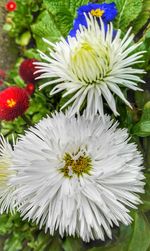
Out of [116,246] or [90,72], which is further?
[116,246]

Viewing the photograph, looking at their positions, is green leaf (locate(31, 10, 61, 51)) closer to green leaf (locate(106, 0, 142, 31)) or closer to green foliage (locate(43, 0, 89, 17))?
green foliage (locate(43, 0, 89, 17))

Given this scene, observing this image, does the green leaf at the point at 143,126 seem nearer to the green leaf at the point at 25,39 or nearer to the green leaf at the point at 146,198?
the green leaf at the point at 146,198

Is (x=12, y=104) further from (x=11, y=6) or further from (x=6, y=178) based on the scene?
(x=11, y=6)

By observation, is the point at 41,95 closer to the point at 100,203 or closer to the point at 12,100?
the point at 12,100

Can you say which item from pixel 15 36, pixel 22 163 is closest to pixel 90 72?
pixel 22 163

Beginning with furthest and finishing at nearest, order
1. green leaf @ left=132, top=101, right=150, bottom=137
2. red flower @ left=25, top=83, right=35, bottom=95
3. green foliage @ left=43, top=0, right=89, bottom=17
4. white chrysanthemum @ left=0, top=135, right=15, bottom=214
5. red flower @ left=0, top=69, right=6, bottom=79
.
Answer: red flower @ left=0, top=69, right=6, bottom=79 → red flower @ left=25, top=83, right=35, bottom=95 → green foliage @ left=43, top=0, right=89, bottom=17 → green leaf @ left=132, top=101, right=150, bottom=137 → white chrysanthemum @ left=0, top=135, right=15, bottom=214

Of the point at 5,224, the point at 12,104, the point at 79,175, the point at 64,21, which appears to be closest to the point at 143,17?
the point at 64,21

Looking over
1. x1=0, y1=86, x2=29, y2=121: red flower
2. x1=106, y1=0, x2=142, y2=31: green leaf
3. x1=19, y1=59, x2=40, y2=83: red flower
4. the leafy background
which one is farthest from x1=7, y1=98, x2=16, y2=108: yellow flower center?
x1=106, y1=0, x2=142, y2=31: green leaf
